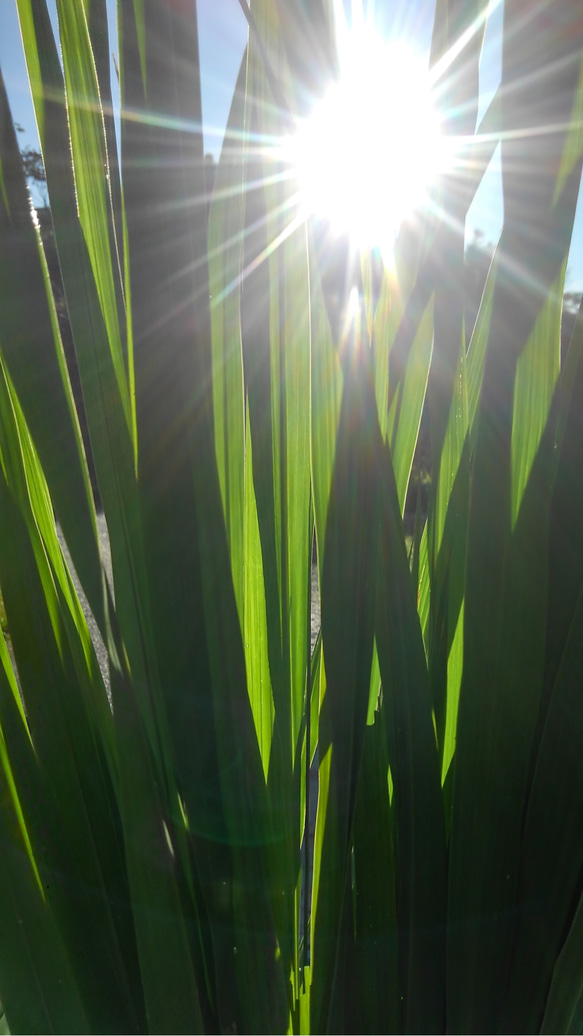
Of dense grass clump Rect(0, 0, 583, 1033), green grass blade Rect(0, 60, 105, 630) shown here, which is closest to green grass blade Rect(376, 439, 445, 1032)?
dense grass clump Rect(0, 0, 583, 1033)

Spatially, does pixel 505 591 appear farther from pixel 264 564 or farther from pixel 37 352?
pixel 37 352

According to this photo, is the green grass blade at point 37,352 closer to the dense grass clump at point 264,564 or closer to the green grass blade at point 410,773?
the dense grass clump at point 264,564

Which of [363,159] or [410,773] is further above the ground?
[363,159]

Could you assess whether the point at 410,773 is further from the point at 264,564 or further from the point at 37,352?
the point at 37,352

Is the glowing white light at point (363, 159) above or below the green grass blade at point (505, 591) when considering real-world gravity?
above

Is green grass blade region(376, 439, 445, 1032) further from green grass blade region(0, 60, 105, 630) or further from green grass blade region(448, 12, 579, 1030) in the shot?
green grass blade region(0, 60, 105, 630)

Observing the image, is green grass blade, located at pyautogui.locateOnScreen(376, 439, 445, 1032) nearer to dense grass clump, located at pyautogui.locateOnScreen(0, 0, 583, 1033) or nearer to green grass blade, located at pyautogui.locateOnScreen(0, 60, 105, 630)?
dense grass clump, located at pyautogui.locateOnScreen(0, 0, 583, 1033)

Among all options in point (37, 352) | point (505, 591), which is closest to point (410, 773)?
point (505, 591)

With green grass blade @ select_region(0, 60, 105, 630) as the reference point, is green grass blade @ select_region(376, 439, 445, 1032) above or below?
below

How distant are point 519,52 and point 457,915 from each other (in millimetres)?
392

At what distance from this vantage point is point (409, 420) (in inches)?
15.0

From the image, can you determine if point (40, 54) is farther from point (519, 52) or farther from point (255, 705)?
point (255, 705)

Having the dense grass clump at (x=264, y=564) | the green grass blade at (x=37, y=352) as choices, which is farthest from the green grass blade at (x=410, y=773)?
the green grass blade at (x=37, y=352)

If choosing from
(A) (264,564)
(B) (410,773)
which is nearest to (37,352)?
(A) (264,564)
